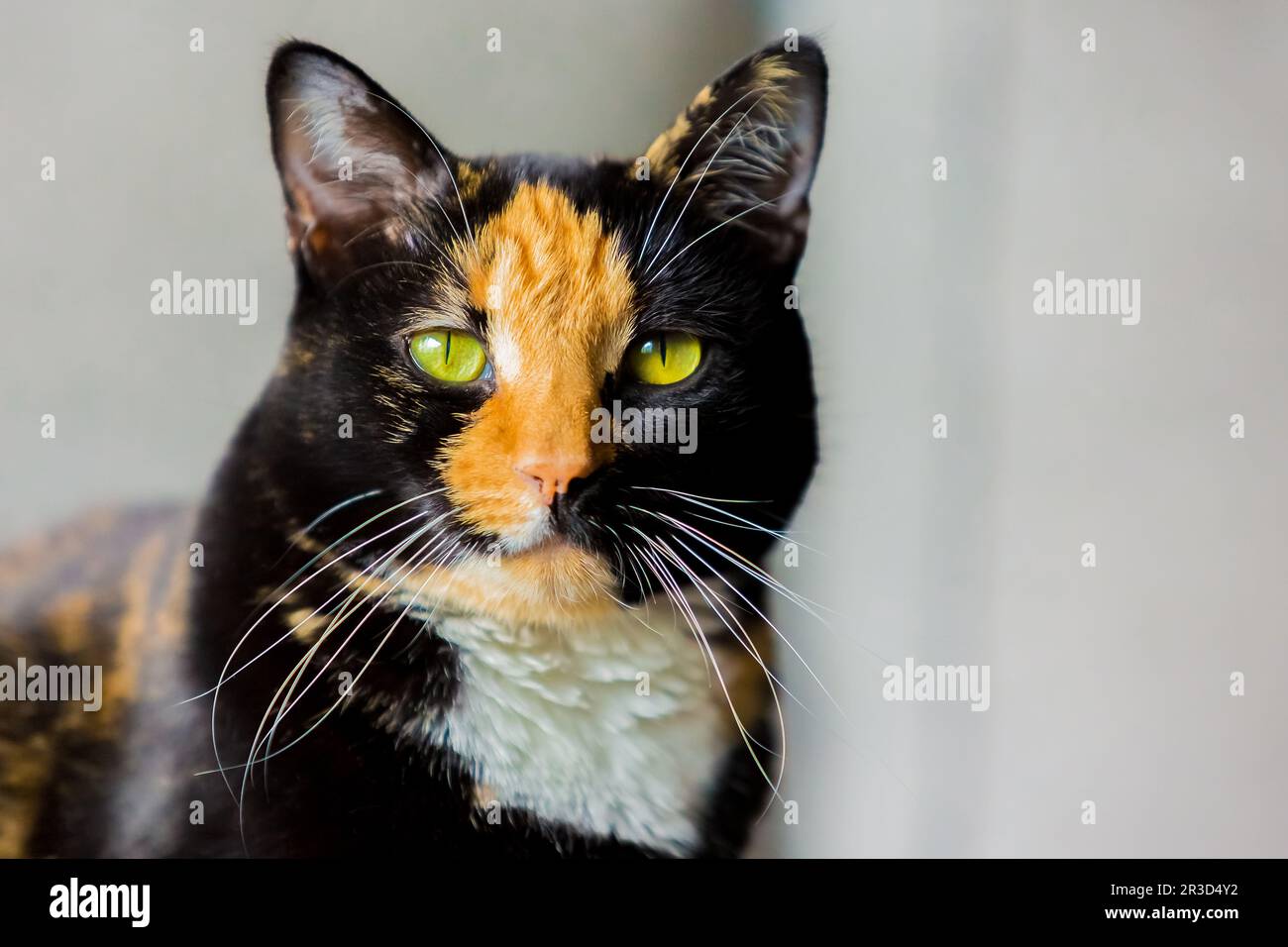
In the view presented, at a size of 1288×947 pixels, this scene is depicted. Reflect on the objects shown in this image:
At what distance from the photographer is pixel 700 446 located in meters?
0.96

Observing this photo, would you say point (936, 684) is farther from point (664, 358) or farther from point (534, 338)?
point (534, 338)

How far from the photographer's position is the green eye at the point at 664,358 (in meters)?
0.94

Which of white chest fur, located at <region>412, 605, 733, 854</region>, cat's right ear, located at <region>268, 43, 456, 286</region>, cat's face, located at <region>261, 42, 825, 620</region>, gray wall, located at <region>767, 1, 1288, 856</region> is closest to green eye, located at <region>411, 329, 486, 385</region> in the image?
cat's face, located at <region>261, 42, 825, 620</region>

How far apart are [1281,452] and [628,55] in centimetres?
88

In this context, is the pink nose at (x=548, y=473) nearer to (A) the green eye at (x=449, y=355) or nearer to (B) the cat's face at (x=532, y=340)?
(B) the cat's face at (x=532, y=340)

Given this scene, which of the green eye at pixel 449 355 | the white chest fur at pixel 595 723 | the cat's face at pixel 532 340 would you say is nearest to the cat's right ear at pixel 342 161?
the cat's face at pixel 532 340

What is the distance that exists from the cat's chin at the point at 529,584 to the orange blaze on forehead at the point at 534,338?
0.04 meters

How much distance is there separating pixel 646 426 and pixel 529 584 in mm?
187

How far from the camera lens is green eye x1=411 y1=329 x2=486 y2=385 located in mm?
915

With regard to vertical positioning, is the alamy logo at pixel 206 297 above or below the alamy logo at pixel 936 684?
above

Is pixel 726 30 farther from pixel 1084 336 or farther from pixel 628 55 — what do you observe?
pixel 1084 336

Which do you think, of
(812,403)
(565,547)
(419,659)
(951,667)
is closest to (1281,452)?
(951,667)
